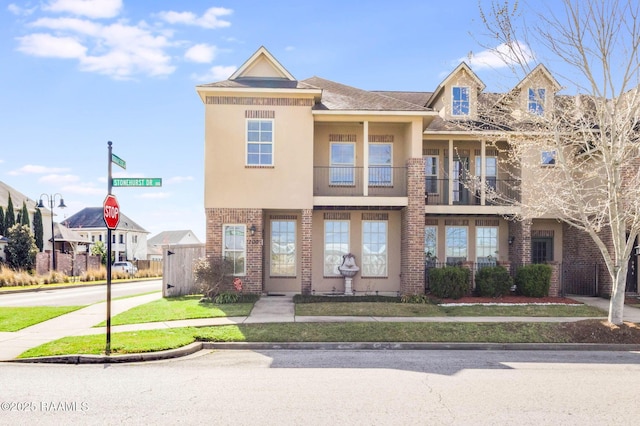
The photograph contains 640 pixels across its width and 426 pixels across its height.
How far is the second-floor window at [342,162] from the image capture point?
19.0 m

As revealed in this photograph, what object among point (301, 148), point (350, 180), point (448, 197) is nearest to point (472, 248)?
point (448, 197)

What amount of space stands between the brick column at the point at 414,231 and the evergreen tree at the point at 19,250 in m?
27.2

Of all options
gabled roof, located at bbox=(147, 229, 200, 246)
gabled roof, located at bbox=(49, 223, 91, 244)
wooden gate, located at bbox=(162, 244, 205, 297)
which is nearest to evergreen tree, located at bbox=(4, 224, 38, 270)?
gabled roof, located at bbox=(49, 223, 91, 244)

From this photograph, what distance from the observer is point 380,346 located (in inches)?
408

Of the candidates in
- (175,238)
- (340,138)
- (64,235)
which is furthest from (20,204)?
(175,238)

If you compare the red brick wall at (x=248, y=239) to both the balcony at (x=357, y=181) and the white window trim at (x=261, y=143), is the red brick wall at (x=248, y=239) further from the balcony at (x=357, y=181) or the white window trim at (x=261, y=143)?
the balcony at (x=357, y=181)

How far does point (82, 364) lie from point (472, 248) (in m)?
15.0

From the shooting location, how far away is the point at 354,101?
61.1 ft

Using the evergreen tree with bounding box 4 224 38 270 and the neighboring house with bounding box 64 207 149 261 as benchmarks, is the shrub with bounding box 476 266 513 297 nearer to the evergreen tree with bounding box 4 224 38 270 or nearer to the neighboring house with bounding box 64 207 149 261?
the evergreen tree with bounding box 4 224 38 270

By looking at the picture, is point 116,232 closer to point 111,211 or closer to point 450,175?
point 450,175

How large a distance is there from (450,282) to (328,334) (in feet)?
24.1

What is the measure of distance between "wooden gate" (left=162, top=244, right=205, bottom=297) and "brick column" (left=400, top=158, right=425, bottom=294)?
24.8 ft

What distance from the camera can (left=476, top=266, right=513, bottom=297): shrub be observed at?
56.6 ft

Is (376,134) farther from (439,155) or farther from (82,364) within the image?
(82,364)
